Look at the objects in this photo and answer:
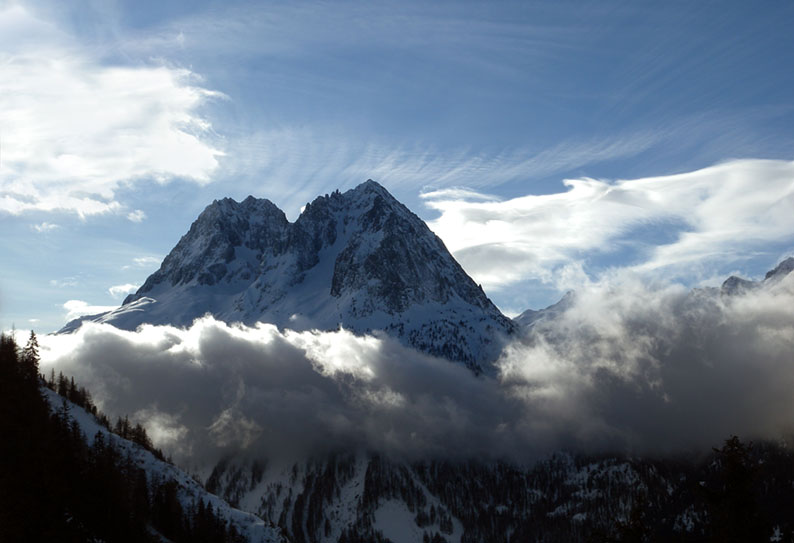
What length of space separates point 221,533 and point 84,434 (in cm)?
4222

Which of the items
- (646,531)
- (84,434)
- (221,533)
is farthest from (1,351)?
(646,531)

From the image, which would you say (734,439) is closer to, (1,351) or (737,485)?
(737,485)

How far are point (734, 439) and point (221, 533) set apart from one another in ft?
562

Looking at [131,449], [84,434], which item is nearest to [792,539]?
[84,434]

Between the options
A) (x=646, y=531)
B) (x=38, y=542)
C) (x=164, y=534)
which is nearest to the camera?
(x=646, y=531)

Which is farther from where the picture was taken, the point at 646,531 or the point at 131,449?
the point at 131,449

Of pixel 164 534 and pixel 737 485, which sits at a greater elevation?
pixel 737 485

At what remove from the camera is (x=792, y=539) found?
3706 centimetres

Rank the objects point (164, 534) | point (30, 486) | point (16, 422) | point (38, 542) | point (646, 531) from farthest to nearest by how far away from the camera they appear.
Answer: point (164, 534), point (16, 422), point (30, 486), point (38, 542), point (646, 531)

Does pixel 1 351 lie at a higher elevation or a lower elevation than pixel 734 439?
higher

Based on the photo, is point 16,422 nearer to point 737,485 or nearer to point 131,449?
point 131,449

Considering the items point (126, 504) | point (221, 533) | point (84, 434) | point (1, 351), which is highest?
point (1, 351)

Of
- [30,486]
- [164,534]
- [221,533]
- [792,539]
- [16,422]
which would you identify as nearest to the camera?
[792,539]

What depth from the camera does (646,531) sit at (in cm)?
4694
